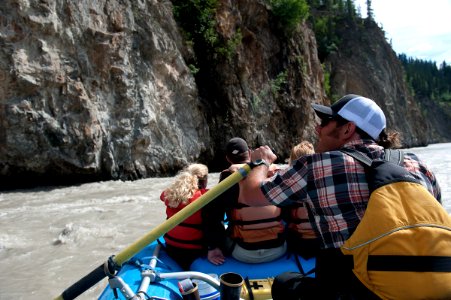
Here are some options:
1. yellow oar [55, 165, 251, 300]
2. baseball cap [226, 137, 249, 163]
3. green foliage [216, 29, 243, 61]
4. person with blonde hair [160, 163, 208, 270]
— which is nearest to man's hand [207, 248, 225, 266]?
person with blonde hair [160, 163, 208, 270]

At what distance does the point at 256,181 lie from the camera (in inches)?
104

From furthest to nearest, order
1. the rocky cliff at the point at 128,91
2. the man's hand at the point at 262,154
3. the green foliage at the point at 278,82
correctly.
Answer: the green foliage at the point at 278,82, the rocky cliff at the point at 128,91, the man's hand at the point at 262,154

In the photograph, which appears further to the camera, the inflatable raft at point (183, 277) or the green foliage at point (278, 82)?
the green foliage at point (278, 82)

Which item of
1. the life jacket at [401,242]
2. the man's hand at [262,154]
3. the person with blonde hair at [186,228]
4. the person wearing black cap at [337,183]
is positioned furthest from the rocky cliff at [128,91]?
the life jacket at [401,242]

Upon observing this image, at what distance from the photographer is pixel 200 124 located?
16.4 m

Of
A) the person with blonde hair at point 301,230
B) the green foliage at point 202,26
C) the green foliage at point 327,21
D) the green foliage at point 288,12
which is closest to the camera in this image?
the person with blonde hair at point 301,230

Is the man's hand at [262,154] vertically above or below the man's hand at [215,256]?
above

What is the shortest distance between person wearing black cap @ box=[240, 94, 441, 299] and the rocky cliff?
9.79 metres


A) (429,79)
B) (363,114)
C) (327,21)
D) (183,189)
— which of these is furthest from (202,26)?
(429,79)

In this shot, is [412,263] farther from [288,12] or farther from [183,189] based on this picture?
[288,12]

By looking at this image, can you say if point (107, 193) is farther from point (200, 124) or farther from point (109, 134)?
point (200, 124)

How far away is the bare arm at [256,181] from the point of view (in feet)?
7.30

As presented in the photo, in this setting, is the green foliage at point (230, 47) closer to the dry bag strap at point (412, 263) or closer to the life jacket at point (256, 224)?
the life jacket at point (256, 224)

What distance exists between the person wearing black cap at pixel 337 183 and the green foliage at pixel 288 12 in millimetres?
22070
